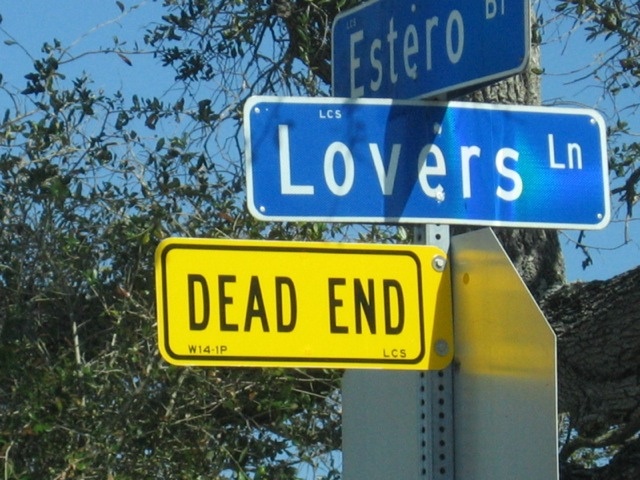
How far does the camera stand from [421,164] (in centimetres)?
285

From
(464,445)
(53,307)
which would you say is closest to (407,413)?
(464,445)

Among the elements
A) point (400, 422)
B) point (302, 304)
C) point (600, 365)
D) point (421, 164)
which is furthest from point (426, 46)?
point (600, 365)

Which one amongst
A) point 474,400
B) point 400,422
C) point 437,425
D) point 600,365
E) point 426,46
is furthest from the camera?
point 600,365

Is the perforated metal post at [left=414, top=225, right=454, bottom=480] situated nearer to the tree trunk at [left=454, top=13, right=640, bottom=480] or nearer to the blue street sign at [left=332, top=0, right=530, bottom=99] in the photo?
the blue street sign at [left=332, top=0, right=530, bottom=99]

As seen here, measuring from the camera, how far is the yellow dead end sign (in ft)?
8.39

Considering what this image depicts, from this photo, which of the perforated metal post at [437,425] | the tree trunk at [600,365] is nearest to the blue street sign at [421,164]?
the perforated metal post at [437,425]

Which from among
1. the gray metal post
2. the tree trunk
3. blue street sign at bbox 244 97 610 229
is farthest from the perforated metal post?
the tree trunk

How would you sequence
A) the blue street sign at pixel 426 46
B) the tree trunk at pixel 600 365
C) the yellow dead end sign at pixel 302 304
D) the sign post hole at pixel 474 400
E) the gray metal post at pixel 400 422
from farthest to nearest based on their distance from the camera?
the tree trunk at pixel 600 365 → the blue street sign at pixel 426 46 → the gray metal post at pixel 400 422 → the yellow dead end sign at pixel 302 304 → the sign post hole at pixel 474 400

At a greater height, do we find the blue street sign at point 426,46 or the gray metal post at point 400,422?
the blue street sign at point 426,46

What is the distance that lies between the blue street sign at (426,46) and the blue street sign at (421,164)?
93 millimetres

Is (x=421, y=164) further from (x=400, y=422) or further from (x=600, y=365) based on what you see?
(x=600, y=365)

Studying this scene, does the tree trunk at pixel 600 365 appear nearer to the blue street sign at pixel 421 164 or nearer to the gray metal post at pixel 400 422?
the blue street sign at pixel 421 164

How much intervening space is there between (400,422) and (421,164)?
58cm

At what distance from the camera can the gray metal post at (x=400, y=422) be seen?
8.79 feet
